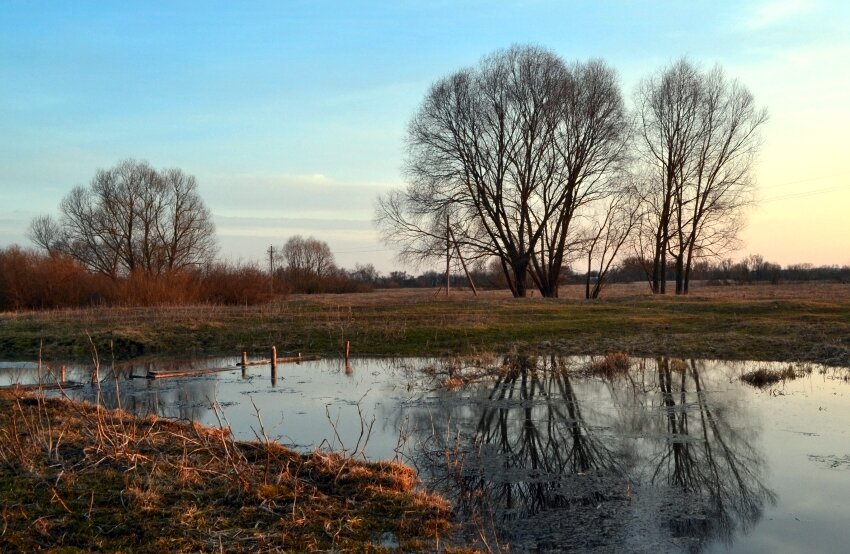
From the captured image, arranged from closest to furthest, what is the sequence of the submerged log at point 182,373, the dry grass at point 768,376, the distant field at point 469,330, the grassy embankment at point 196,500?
the grassy embankment at point 196,500
the dry grass at point 768,376
the submerged log at point 182,373
the distant field at point 469,330

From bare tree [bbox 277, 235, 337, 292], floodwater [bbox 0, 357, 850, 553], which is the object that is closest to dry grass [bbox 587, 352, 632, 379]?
floodwater [bbox 0, 357, 850, 553]

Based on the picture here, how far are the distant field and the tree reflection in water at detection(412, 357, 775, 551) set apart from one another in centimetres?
640

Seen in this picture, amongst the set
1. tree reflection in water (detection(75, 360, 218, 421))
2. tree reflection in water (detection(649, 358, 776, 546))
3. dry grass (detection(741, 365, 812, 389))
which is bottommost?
tree reflection in water (detection(649, 358, 776, 546))

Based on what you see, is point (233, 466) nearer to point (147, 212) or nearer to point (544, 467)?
point (544, 467)

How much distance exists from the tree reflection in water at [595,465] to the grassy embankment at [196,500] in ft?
2.75

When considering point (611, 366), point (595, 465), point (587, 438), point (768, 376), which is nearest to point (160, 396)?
point (587, 438)

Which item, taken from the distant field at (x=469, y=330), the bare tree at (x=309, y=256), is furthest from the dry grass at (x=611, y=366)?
the bare tree at (x=309, y=256)

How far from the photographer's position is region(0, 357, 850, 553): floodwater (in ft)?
21.9

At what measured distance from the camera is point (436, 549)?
5.77 meters

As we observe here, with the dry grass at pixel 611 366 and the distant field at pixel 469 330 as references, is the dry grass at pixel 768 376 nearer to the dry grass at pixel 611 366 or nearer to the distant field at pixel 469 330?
the distant field at pixel 469 330

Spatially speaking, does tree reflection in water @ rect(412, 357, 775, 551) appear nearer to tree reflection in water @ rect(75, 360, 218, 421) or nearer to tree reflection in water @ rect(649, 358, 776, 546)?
tree reflection in water @ rect(649, 358, 776, 546)

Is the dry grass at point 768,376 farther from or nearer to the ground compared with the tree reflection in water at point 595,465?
farther from the ground

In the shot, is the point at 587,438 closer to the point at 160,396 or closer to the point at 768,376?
the point at 768,376

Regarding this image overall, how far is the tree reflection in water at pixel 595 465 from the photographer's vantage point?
660cm
